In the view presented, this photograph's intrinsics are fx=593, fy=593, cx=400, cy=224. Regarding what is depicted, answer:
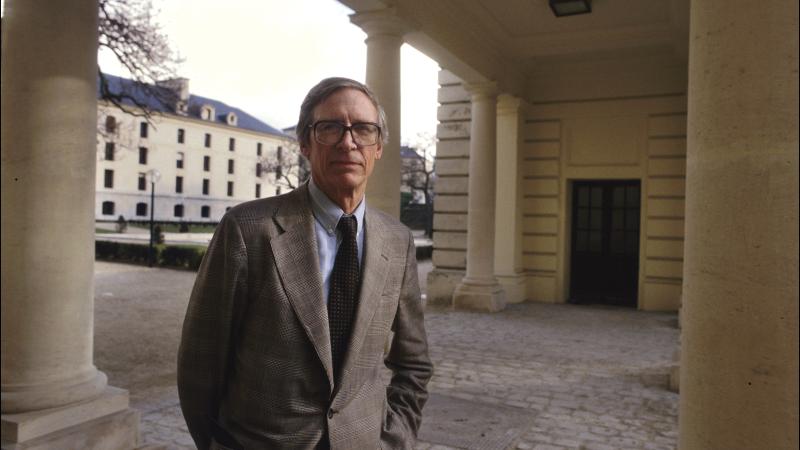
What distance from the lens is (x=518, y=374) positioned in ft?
25.5

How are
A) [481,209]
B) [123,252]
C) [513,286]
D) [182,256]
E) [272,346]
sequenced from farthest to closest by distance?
[123,252] → [182,256] → [513,286] → [481,209] → [272,346]

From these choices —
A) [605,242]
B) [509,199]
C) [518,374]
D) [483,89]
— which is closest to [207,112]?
[509,199]

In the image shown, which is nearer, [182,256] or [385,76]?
[385,76]

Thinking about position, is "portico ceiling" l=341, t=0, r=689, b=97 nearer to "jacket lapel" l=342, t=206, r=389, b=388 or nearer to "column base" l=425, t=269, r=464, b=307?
"column base" l=425, t=269, r=464, b=307

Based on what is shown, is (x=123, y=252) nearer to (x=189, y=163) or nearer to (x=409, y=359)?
(x=409, y=359)

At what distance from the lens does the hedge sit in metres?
22.9

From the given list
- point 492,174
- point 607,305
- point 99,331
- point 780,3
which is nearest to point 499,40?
point 492,174

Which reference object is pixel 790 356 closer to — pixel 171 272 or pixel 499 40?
pixel 499 40

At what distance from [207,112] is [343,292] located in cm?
7819

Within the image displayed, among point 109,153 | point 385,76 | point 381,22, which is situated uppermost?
point 109,153

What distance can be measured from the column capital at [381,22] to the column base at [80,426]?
242 inches

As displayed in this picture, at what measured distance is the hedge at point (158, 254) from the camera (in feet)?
75.1

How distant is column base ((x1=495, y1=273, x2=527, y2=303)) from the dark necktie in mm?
12344

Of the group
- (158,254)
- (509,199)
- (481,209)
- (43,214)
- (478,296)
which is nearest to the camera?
(43,214)
